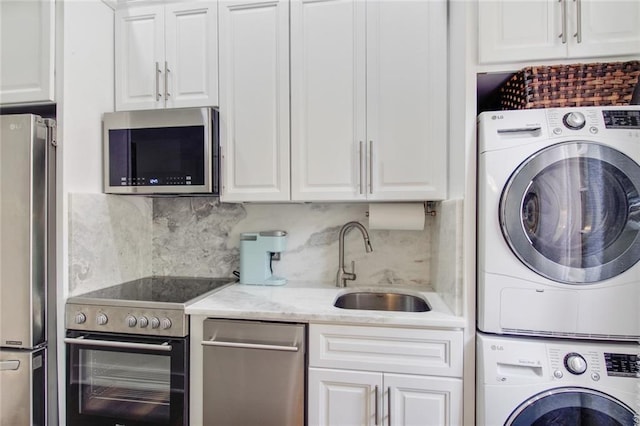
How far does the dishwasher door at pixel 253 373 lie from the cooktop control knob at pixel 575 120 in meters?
1.27

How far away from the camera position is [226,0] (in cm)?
165

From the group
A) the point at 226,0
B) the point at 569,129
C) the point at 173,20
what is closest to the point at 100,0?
the point at 173,20

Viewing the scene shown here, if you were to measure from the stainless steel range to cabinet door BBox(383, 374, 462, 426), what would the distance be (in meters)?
0.88

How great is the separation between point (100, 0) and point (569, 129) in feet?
7.36

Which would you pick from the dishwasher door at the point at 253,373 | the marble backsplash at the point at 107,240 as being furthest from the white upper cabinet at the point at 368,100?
the marble backsplash at the point at 107,240

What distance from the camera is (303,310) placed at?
136cm

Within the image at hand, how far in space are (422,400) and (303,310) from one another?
1.92ft

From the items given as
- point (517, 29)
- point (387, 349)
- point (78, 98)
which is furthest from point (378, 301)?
point (78, 98)

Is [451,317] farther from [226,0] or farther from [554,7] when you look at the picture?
[226,0]

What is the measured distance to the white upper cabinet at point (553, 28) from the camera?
1225mm

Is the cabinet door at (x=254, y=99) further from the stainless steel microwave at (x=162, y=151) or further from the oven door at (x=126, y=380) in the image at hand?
the oven door at (x=126, y=380)

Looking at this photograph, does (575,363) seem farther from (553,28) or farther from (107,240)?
(107,240)

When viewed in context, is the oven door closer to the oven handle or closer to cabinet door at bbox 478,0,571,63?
the oven handle

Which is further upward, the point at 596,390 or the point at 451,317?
the point at 451,317
